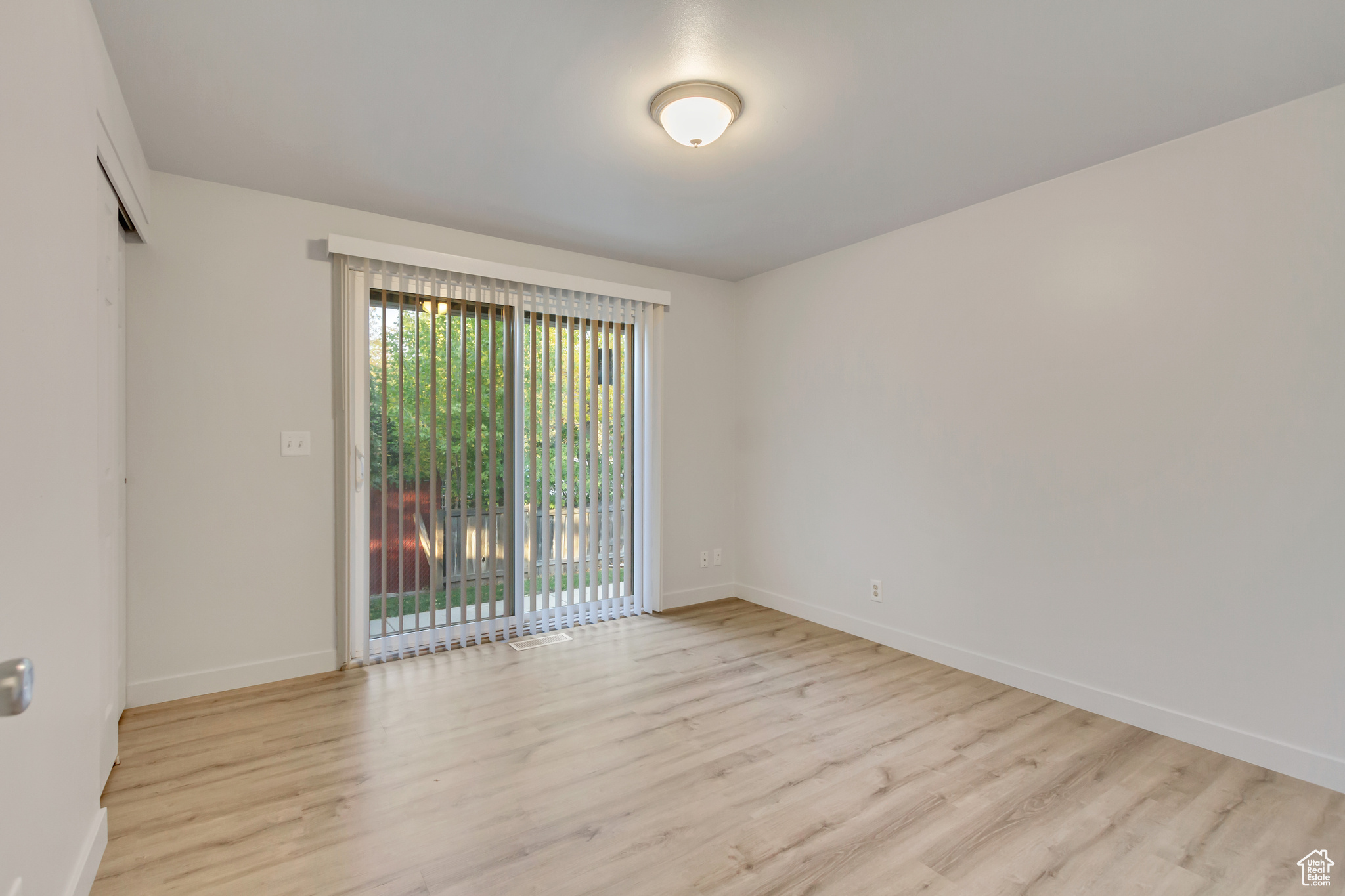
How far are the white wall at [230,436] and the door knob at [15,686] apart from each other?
2.54 m

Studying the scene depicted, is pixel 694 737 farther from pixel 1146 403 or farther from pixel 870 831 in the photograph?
pixel 1146 403

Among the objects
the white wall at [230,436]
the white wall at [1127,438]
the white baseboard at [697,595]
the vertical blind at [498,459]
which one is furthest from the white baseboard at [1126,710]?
the white wall at [230,436]

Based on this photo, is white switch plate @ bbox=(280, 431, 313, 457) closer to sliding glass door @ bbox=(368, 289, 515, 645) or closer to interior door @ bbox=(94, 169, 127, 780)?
sliding glass door @ bbox=(368, 289, 515, 645)

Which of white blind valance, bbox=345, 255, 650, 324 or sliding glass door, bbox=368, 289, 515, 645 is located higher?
white blind valance, bbox=345, 255, 650, 324

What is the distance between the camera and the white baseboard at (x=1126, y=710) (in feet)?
7.13

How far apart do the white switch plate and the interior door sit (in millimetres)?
590

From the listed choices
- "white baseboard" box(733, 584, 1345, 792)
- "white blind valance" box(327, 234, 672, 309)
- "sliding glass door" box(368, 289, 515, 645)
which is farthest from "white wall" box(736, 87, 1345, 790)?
"sliding glass door" box(368, 289, 515, 645)

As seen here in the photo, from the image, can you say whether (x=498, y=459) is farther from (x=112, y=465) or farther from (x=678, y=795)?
(x=678, y=795)

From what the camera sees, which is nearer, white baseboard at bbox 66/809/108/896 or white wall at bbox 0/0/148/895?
white wall at bbox 0/0/148/895

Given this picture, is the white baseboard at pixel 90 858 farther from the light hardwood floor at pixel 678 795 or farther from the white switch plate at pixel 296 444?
the white switch plate at pixel 296 444

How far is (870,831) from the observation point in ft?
6.17

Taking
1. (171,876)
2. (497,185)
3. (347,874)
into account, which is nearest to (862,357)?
(497,185)
